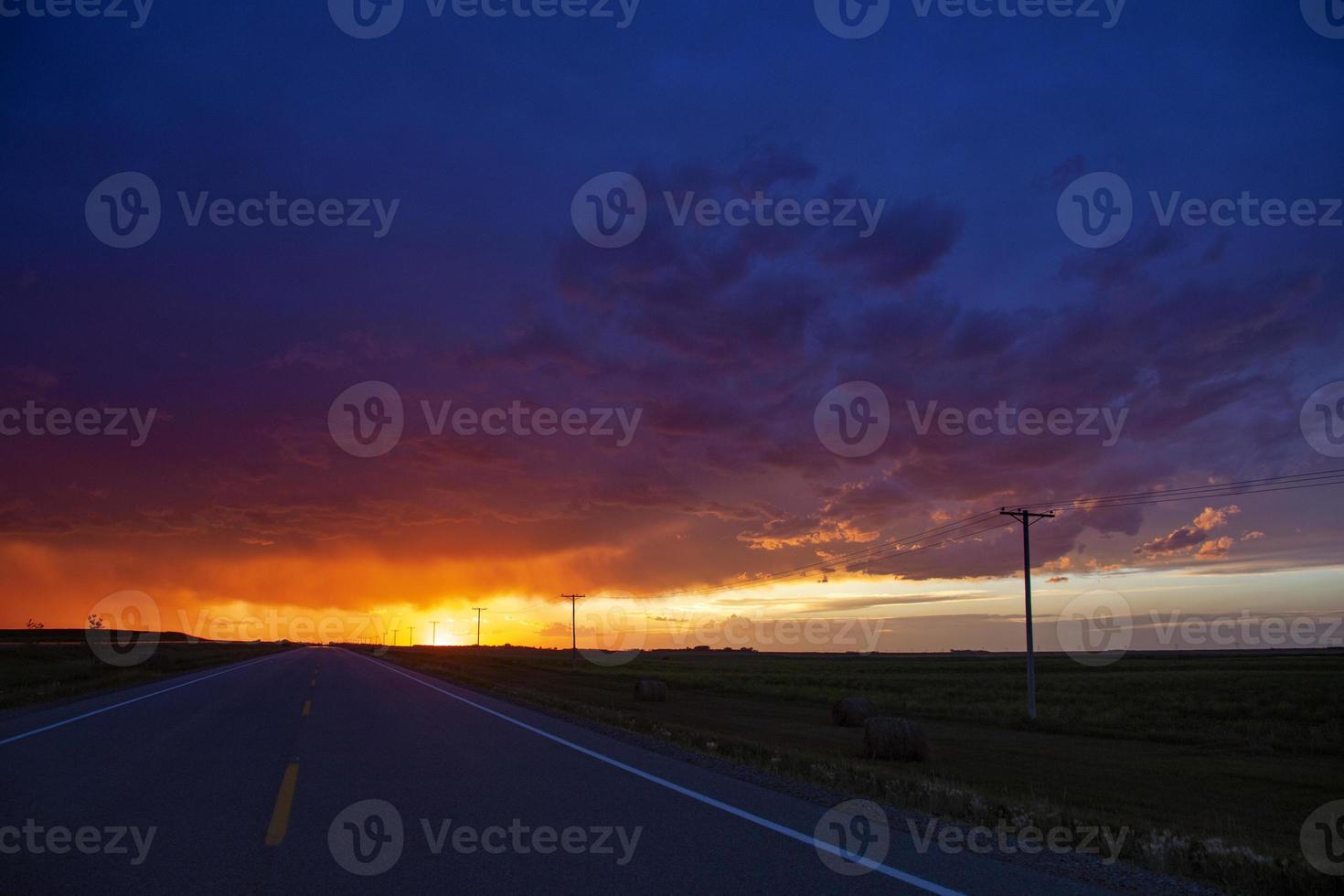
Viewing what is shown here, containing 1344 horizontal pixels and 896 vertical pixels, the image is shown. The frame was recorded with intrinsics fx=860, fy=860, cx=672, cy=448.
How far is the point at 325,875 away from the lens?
20.9ft

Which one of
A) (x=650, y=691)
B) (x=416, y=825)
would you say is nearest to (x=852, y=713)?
(x=650, y=691)

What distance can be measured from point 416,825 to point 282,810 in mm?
1656

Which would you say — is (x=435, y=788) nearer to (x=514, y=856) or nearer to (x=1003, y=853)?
(x=514, y=856)

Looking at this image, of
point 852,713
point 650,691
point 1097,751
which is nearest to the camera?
point 1097,751

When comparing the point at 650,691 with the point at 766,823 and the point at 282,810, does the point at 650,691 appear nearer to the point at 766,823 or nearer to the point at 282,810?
the point at 282,810

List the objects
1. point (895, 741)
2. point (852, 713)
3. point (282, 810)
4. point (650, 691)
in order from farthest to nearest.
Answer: point (650, 691) → point (852, 713) → point (895, 741) → point (282, 810)

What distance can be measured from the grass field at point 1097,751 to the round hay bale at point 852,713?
29.1 inches

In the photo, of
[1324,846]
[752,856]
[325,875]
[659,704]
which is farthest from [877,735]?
[659,704]

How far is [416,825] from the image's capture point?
8148 millimetres

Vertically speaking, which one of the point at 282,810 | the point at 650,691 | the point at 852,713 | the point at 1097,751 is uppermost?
the point at 282,810

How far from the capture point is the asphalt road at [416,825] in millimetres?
6270

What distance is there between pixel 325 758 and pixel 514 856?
6.81 meters

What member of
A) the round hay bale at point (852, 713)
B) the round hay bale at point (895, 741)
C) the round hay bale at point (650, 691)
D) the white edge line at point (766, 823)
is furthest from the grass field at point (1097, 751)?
the white edge line at point (766, 823)

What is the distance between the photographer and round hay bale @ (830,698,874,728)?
31.3 metres
